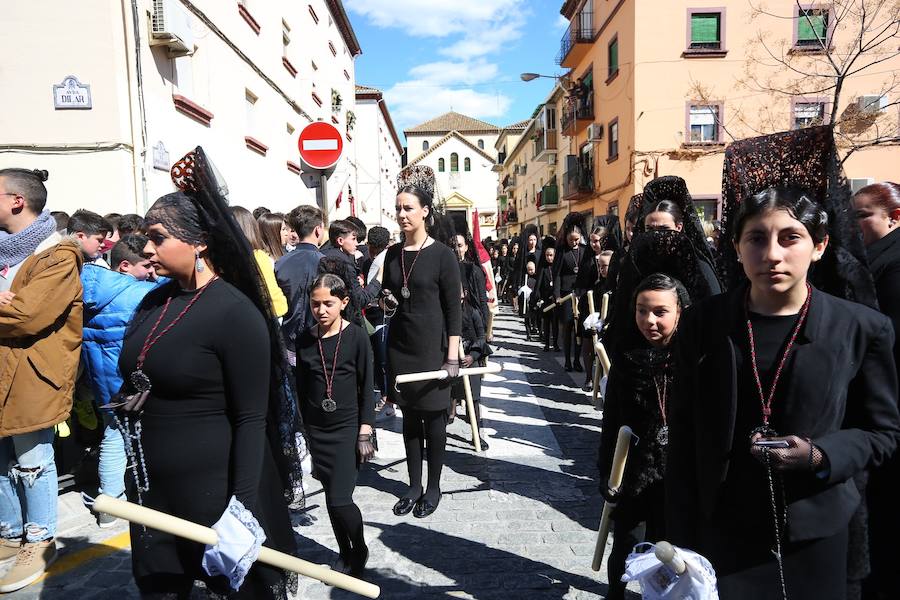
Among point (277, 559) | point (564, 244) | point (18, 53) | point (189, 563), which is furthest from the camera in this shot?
point (564, 244)

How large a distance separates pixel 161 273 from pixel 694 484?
6.44 ft

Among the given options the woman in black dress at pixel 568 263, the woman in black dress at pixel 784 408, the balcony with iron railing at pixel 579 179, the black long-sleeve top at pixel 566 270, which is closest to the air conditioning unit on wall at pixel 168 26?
the woman in black dress at pixel 568 263

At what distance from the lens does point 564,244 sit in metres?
8.73

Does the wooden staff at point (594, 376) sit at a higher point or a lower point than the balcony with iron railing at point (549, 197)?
lower

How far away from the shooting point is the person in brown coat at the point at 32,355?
319cm

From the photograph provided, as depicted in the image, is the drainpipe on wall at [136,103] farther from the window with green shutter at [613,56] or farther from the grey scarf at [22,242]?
the window with green shutter at [613,56]

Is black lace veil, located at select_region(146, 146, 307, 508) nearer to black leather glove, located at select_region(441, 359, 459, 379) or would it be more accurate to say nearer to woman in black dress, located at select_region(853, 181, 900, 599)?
black leather glove, located at select_region(441, 359, 459, 379)

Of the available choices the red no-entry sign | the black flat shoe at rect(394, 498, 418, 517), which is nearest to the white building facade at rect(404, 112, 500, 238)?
the red no-entry sign

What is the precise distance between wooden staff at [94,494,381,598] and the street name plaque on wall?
679 cm

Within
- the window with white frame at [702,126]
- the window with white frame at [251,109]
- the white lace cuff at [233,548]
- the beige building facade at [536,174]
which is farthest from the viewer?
the beige building facade at [536,174]

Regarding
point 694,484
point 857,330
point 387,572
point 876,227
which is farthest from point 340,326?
point 876,227

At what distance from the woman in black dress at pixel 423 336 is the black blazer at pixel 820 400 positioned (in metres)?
2.40

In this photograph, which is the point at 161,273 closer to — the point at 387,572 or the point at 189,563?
the point at 189,563

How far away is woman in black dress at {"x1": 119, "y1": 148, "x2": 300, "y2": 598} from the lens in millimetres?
2025
